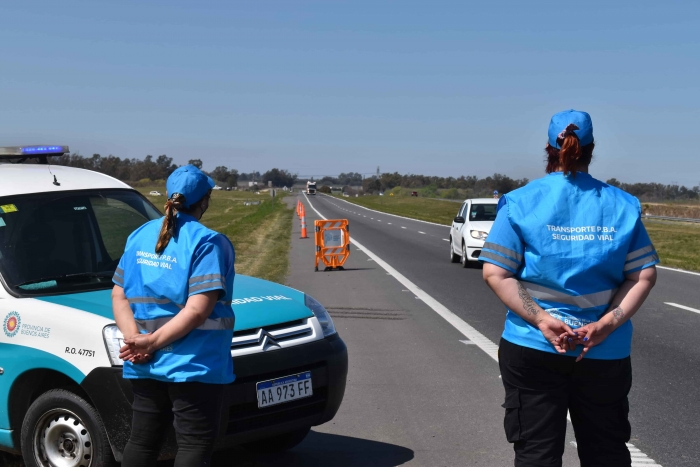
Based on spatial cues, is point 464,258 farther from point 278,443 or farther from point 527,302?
point 527,302

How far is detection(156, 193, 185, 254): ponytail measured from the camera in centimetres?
371

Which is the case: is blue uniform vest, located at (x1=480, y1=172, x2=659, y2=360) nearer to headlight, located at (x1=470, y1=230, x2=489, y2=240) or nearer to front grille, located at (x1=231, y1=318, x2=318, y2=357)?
front grille, located at (x1=231, y1=318, x2=318, y2=357)

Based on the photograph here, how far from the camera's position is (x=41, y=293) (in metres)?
5.00

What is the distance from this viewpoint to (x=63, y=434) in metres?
4.62

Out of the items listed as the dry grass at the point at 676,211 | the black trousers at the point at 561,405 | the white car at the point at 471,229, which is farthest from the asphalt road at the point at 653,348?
the dry grass at the point at 676,211

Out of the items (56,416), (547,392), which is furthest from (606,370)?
(56,416)

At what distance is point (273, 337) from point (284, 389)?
0.32 m

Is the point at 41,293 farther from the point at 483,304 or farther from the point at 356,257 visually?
the point at 356,257

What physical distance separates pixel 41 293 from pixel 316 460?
2103 mm

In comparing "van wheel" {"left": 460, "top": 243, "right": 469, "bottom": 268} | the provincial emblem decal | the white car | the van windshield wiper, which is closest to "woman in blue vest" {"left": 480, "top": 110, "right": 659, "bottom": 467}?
the provincial emblem decal

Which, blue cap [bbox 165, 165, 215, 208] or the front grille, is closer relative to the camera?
blue cap [bbox 165, 165, 215, 208]

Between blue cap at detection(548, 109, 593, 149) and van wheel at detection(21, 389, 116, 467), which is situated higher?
blue cap at detection(548, 109, 593, 149)

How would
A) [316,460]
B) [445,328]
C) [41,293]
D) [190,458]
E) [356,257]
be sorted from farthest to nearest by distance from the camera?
[356,257], [445,328], [316,460], [41,293], [190,458]

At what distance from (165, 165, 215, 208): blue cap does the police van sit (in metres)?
1.00
